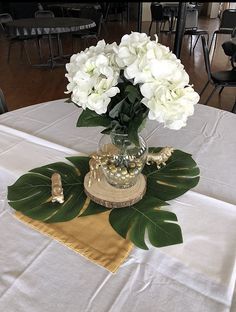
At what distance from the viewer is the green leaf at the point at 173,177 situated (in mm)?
847

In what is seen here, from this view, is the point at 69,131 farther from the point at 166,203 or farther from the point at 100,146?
the point at 166,203

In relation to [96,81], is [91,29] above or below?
below

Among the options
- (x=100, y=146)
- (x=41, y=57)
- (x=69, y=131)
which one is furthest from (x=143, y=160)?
(x=41, y=57)

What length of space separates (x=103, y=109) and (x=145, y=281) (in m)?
0.39

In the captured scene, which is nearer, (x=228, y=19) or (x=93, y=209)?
(x=93, y=209)

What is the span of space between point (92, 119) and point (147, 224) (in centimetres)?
30

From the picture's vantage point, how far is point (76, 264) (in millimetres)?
657

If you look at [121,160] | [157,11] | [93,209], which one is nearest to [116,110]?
[121,160]

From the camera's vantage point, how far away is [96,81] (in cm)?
63

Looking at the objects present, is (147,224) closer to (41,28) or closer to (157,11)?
(41,28)

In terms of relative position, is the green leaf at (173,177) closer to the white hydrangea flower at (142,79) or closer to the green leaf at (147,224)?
the green leaf at (147,224)

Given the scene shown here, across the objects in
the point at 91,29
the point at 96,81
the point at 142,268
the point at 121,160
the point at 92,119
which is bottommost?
the point at 91,29

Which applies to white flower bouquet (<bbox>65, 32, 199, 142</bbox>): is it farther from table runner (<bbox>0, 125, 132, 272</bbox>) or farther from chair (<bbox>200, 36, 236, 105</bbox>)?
chair (<bbox>200, 36, 236, 105</bbox>)

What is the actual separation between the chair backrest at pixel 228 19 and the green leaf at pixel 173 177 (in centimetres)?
550
